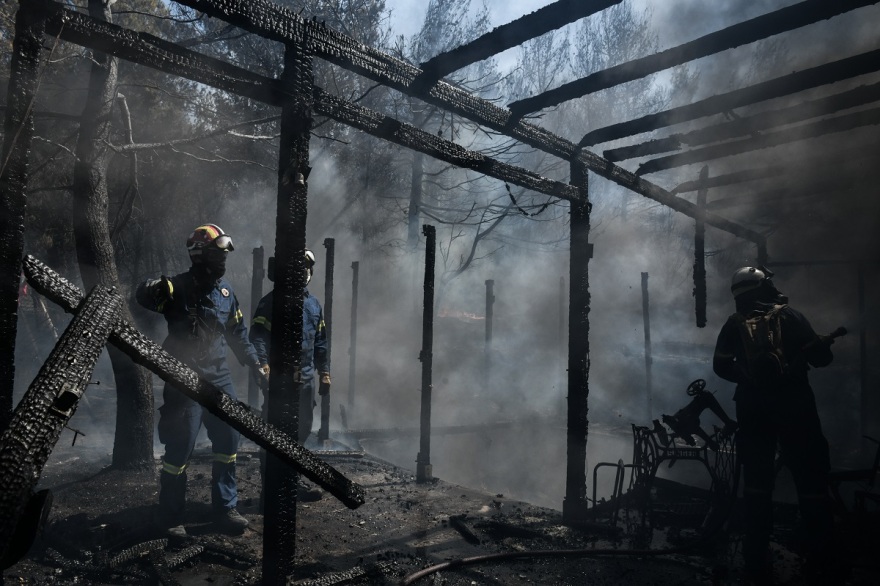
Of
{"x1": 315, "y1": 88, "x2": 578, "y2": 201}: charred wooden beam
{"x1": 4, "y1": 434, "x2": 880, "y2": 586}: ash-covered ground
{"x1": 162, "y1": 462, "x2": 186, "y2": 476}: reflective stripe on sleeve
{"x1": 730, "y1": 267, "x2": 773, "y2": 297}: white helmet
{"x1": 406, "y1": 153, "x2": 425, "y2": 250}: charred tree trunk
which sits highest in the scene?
{"x1": 406, "y1": 153, "x2": 425, "y2": 250}: charred tree trunk

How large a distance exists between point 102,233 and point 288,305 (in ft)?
14.3

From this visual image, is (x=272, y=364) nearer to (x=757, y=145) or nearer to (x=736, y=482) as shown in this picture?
(x=736, y=482)

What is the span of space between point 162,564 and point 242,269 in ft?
55.6

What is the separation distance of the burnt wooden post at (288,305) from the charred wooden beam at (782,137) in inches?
228

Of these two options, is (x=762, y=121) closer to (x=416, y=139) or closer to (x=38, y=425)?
(x=416, y=139)

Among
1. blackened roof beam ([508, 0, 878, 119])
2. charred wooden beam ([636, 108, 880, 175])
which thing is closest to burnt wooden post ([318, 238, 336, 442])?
blackened roof beam ([508, 0, 878, 119])

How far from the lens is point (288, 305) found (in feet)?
11.7

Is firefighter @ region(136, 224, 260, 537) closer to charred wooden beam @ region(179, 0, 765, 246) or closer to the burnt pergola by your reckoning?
the burnt pergola

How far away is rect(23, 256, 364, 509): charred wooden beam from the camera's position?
197 centimetres

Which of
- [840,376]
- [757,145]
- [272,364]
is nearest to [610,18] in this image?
[840,376]

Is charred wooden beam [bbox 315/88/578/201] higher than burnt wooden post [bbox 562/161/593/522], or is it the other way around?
charred wooden beam [bbox 315/88/578/201]

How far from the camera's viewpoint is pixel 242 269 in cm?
1981

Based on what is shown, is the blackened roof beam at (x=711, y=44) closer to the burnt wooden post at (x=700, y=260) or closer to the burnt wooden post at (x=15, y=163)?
the burnt wooden post at (x=15, y=163)

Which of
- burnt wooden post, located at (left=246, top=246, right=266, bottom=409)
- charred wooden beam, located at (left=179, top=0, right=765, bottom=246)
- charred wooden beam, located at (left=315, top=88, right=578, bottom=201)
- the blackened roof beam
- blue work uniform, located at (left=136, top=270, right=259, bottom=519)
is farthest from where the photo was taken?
burnt wooden post, located at (left=246, top=246, right=266, bottom=409)
